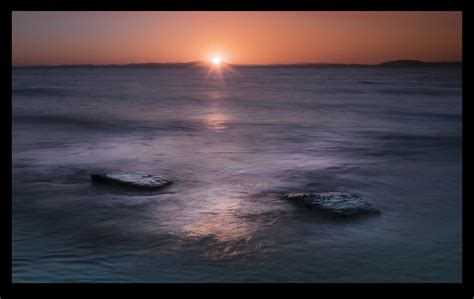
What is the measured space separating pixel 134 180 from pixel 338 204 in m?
2.58

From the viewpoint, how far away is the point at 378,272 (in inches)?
172

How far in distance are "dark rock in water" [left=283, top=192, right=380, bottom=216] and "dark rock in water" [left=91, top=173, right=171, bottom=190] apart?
180cm

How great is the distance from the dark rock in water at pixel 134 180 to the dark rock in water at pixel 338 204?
5.90 feet

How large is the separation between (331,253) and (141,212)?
2.16m


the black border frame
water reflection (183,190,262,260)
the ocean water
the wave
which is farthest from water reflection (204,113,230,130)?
the wave

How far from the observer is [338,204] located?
5.79 m

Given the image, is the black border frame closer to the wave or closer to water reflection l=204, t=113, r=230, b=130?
water reflection l=204, t=113, r=230, b=130

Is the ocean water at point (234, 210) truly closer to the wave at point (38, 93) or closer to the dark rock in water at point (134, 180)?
the dark rock in water at point (134, 180)

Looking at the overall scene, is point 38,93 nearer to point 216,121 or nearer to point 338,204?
point 216,121

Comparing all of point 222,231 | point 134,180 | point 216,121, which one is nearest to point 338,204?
point 222,231

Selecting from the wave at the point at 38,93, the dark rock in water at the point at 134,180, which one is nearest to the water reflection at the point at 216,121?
the dark rock in water at the point at 134,180

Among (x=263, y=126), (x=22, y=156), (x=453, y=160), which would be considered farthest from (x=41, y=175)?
(x=263, y=126)
